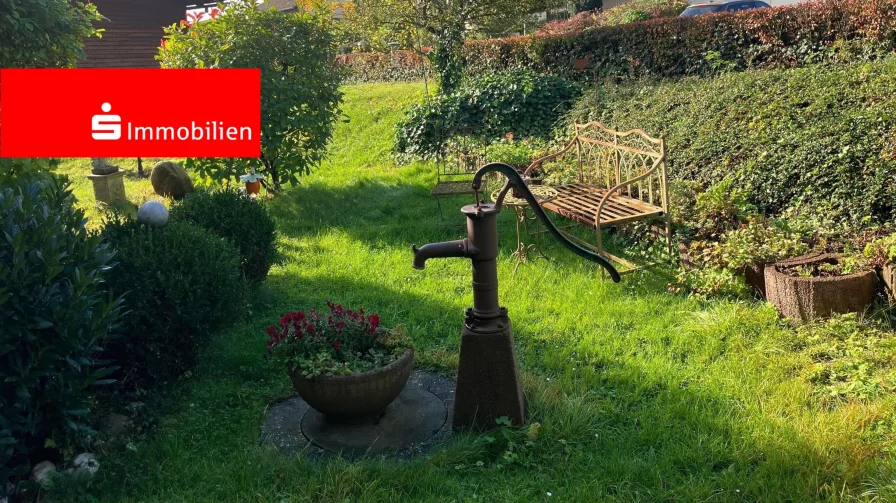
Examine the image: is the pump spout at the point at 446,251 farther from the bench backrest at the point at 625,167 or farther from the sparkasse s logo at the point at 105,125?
the sparkasse s logo at the point at 105,125

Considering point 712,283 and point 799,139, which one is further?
point 799,139

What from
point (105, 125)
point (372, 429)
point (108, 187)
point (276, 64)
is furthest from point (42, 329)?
point (108, 187)

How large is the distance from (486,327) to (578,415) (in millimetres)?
721

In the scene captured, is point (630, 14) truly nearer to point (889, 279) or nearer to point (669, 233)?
point (669, 233)

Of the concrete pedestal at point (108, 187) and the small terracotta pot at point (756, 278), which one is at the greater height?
the concrete pedestal at point (108, 187)

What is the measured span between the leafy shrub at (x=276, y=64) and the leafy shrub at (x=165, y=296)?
455cm

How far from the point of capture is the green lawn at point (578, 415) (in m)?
3.14

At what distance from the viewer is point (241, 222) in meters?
5.72

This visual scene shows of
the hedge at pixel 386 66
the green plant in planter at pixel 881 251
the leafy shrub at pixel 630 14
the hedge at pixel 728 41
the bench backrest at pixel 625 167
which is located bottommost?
the green plant in planter at pixel 881 251

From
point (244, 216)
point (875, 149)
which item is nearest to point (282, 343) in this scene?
point (244, 216)

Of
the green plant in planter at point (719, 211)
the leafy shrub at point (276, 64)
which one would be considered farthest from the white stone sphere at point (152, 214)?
the leafy shrub at point (276, 64)

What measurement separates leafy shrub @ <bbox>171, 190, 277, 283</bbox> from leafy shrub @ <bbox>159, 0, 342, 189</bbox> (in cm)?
292

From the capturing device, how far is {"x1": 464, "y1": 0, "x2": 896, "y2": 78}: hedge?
9453 mm

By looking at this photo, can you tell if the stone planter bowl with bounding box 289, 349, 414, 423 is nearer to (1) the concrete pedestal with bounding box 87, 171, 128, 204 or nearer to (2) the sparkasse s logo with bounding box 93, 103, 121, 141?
(2) the sparkasse s logo with bounding box 93, 103, 121, 141
